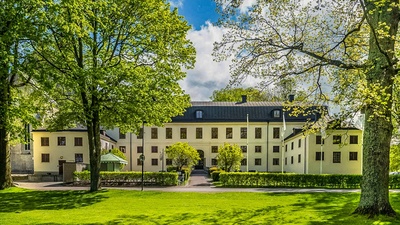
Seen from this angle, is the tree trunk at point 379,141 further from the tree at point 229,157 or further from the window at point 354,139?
the window at point 354,139

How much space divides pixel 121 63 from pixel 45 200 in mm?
7071

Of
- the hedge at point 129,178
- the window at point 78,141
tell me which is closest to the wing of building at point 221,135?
the window at point 78,141

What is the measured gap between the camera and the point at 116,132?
44.2 m

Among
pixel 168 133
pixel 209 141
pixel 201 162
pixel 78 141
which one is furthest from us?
pixel 201 162

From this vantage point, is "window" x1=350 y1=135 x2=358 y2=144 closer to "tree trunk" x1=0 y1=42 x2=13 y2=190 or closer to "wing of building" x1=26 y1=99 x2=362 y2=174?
"wing of building" x1=26 y1=99 x2=362 y2=174

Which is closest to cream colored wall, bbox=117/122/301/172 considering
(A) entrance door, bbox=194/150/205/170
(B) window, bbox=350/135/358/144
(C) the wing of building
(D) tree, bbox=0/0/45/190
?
(C) the wing of building

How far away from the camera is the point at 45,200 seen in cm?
1446

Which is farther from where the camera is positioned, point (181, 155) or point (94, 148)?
point (181, 155)

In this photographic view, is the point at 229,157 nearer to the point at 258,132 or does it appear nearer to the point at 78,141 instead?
the point at 258,132

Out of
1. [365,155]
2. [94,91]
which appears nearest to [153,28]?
[94,91]

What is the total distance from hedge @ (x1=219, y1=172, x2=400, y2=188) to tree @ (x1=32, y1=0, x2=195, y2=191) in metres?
8.01

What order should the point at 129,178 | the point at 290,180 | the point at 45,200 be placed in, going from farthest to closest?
the point at 129,178
the point at 290,180
the point at 45,200

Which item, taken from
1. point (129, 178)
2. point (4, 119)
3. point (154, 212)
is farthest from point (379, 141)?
point (129, 178)

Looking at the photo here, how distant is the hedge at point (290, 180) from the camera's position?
2284cm
